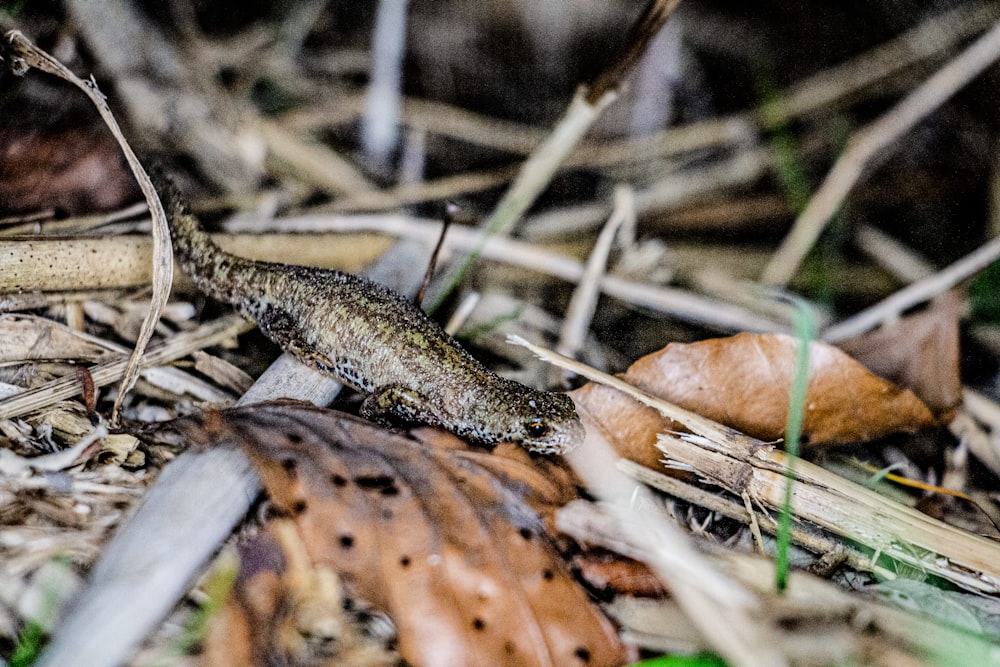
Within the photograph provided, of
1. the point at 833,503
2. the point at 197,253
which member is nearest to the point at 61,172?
the point at 197,253

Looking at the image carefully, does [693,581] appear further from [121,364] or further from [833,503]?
[121,364]

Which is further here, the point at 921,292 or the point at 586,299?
the point at 586,299

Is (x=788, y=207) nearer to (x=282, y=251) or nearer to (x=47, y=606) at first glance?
(x=282, y=251)

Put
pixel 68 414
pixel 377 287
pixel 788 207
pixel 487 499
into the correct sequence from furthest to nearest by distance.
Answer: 1. pixel 788 207
2. pixel 377 287
3. pixel 68 414
4. pixel 487 499

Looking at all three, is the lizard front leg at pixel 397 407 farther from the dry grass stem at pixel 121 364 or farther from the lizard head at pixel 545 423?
the dry grass stem at pixel 121 364

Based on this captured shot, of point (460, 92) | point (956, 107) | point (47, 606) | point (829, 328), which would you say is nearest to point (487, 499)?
point (47, 606)

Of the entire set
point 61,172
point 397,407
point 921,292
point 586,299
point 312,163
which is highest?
point 921,292

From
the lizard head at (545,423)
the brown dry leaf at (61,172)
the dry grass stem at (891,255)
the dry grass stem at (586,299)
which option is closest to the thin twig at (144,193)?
the brown dry leaf at (61,172)
